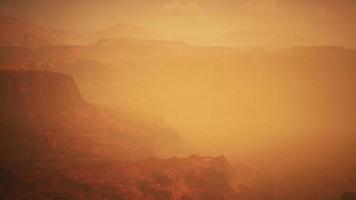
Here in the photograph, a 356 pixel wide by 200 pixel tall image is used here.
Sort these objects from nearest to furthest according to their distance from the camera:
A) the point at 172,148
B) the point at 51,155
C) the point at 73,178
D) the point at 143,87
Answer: the point at 73,178, the point at 51,155, the point at 172,148, the point at 143,87

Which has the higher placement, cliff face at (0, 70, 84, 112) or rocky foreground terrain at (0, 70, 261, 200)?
cliff face at (0, 70, 84, 112)

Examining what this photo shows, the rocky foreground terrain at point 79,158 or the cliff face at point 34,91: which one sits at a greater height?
the cliff face at point 34,91

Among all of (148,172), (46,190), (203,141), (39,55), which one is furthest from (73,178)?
(39,55)

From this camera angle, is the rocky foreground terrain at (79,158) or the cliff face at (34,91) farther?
the cliff face at (34,91)

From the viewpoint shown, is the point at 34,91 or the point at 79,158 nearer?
the point at 79,158

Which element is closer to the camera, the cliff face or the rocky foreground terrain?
the rocky foreground terrain

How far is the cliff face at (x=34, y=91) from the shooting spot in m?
51.2

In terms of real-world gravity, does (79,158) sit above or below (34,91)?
below

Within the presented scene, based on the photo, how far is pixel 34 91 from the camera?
53.6 m

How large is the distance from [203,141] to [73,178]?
50184 millimetres

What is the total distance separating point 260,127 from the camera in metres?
92.2

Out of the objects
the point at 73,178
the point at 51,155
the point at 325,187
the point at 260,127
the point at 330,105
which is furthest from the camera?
the point at 330,105

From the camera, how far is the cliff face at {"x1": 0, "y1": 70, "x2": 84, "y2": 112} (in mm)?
51178

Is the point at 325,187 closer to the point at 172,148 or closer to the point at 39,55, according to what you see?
the point at 172,148
